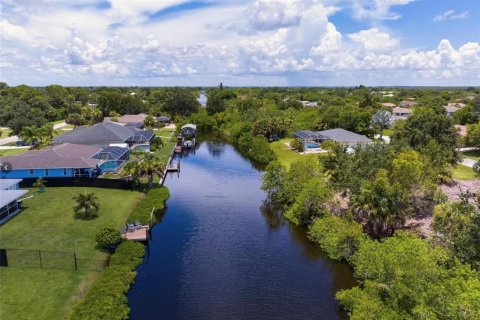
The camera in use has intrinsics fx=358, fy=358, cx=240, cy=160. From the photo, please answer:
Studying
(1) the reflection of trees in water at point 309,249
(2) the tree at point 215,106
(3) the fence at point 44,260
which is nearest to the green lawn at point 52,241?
(3) the fence at point 44,260

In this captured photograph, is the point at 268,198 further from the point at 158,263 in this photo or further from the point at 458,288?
the point at 458,288

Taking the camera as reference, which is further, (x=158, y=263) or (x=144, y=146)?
(x=144, y=146)

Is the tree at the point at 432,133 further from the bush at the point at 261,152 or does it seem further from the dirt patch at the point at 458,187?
the bush at the point at 261,152

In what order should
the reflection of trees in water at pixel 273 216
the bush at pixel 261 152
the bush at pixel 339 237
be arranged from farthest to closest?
the bush at pixel 261 152
the reflection of trees in water at pixel 273 216
the bush at pixel 339 237

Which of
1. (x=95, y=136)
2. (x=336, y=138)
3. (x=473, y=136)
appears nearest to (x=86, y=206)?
(x=95, y=136)

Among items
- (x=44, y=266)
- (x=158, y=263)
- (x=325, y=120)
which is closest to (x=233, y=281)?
(x=158, y=263)

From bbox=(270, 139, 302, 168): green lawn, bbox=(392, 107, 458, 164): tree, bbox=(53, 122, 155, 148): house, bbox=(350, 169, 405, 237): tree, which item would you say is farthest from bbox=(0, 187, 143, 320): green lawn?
bbox=(392, 107, 458, 164): tree
